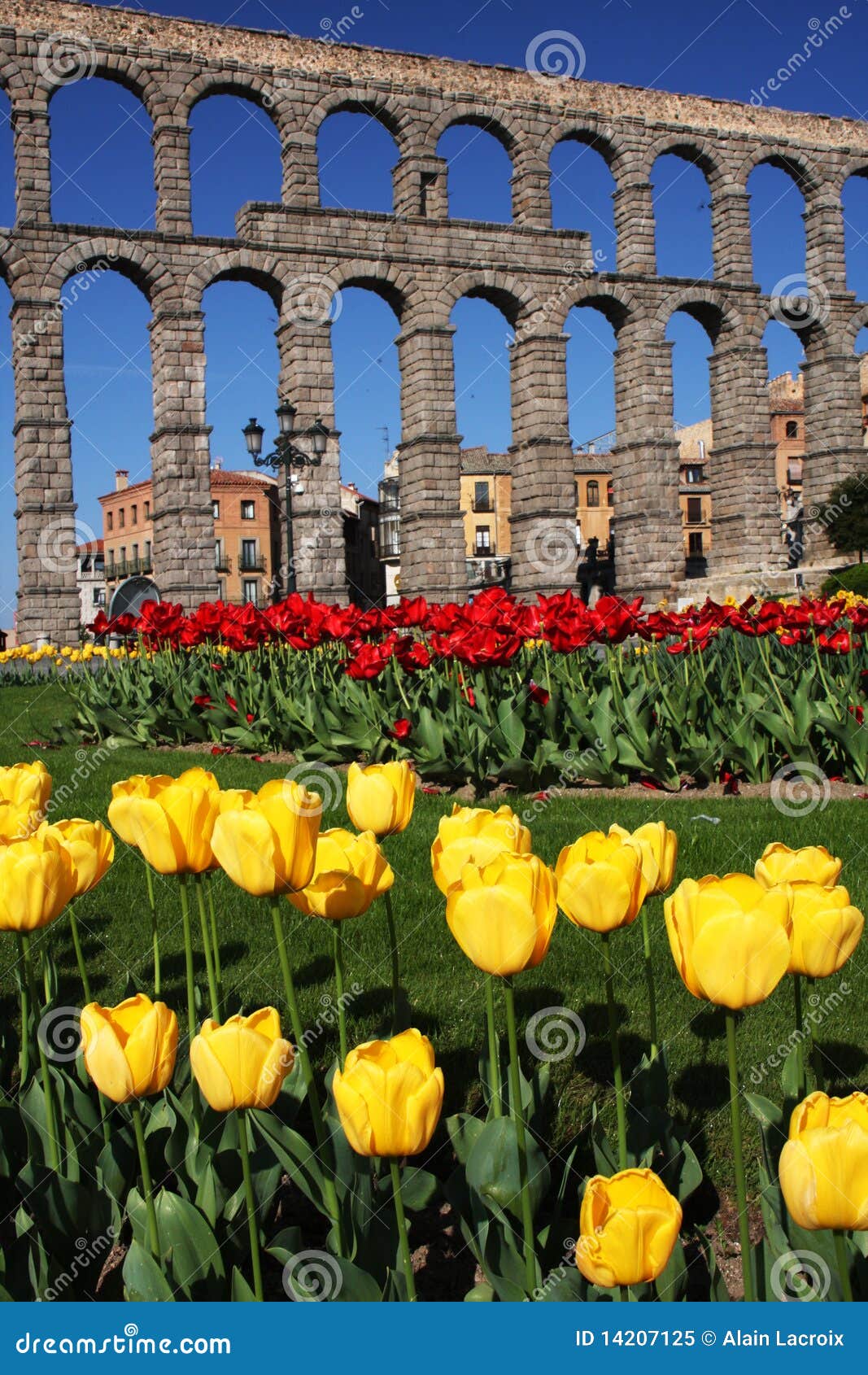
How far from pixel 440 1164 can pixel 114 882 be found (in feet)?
8.92

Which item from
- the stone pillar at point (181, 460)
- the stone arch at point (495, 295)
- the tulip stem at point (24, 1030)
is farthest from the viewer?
the stone arch at point (495, 295)

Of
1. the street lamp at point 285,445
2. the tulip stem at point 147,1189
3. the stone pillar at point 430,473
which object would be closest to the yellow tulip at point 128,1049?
the tulip stem at point 147,1189

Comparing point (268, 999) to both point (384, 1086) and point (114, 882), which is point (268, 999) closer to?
point (114, 882)

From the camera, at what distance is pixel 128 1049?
158 centimetres

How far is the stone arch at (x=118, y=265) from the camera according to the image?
24969mm

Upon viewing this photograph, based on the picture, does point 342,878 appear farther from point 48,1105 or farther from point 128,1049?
point 48,1105

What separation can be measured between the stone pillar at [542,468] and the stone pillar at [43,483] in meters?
11.1

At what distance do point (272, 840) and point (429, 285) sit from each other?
28.7 m

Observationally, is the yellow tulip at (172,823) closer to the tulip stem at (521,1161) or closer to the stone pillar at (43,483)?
the tulip stem at (521,1161)

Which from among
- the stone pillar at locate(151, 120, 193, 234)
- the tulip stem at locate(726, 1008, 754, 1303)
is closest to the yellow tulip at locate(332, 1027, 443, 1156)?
the tulip stem at locate(726, 1008, 754, 1303)

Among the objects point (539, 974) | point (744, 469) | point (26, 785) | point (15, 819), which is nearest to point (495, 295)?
point (744, 469)

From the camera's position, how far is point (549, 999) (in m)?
3.36

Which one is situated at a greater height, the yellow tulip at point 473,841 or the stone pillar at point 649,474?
the stone pillar at point 649,474

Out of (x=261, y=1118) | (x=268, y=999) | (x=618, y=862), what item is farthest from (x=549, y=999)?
(x=618, y=862)
